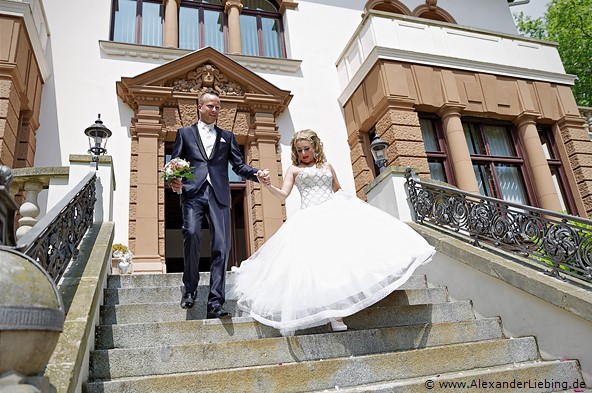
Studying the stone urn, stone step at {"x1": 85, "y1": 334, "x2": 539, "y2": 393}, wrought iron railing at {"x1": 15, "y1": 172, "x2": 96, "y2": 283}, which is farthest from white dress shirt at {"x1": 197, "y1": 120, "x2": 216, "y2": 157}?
the stone urn

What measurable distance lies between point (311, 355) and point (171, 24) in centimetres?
920

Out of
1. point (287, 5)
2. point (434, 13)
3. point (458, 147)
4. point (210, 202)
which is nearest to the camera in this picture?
point (210, 202)

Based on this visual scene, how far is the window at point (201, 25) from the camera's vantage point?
34.9 feet

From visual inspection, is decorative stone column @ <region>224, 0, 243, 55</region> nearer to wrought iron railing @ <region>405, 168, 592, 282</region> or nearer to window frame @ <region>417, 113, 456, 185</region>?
window frame @ <region>417, 113, 456, 185</region>

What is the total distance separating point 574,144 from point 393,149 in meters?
5.07

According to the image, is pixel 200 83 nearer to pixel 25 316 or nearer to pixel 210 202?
pixel 210 202

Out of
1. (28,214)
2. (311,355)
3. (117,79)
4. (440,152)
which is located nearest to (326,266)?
(311,355)

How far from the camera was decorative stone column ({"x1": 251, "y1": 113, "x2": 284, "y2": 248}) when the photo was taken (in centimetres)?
892

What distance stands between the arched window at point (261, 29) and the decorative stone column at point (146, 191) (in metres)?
3.36

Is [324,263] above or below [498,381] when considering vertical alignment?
above

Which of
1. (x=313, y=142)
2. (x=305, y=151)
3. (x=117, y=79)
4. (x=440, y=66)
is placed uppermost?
(x=117, y=79)

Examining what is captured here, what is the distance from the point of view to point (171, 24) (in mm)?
10289

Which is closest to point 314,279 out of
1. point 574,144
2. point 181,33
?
point 181,33

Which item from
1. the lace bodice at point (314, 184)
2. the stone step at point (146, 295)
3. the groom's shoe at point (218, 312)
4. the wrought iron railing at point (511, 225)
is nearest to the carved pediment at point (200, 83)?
the wrought iron railing at point (511, 225)
